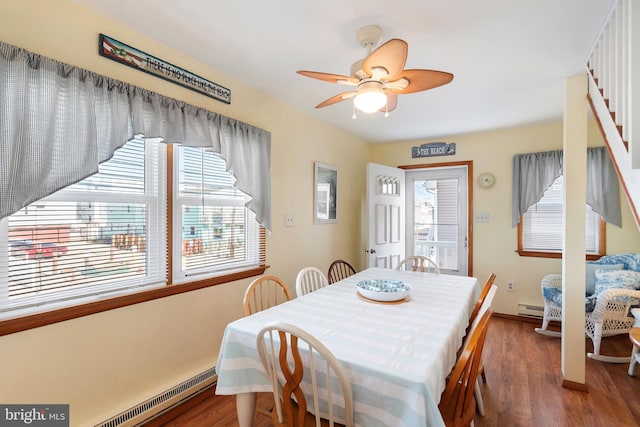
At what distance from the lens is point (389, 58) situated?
1417 mm

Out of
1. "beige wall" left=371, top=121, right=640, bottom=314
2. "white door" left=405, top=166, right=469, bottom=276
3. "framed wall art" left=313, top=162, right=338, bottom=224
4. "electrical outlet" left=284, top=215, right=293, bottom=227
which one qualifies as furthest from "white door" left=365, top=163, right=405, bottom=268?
"electrical outlet" left=284, top=215, right=293, bottom=227

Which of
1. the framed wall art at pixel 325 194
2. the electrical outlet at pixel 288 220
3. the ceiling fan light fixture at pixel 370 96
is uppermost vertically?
the ceiling fan light fixture at pixel 370 96

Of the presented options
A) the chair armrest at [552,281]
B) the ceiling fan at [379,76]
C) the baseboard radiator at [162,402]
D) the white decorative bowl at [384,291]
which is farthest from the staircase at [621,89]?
the baseboard radiator at [162,402]

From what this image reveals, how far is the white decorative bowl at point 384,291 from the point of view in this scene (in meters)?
1.86

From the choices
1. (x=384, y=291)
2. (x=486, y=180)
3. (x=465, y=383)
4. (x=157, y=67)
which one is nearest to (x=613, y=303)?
(x=486, y=180)

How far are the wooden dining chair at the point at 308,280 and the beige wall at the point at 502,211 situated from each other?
2.42 metres

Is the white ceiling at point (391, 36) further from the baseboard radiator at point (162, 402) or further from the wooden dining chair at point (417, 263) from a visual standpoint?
the baseboard radiator at point (162, 402)

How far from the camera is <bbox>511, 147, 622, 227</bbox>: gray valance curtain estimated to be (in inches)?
125

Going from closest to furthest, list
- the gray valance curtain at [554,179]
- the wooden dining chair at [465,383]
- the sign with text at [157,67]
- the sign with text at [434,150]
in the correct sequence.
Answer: the wooden dining chair at [465,383]
the sign with text at [157,67]
the gray valance curtain at [554,179]
the sign with text at [434,150]

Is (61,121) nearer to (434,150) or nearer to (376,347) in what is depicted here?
(376,347)

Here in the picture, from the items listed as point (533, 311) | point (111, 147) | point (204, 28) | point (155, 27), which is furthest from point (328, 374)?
point (533, 311)

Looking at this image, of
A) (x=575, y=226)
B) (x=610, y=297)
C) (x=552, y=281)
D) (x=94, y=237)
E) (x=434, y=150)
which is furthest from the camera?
(x=434, y=150)

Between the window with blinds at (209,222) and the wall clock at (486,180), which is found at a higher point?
the wall clock at (486,180)

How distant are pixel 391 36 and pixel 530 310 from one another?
351 centimetres
